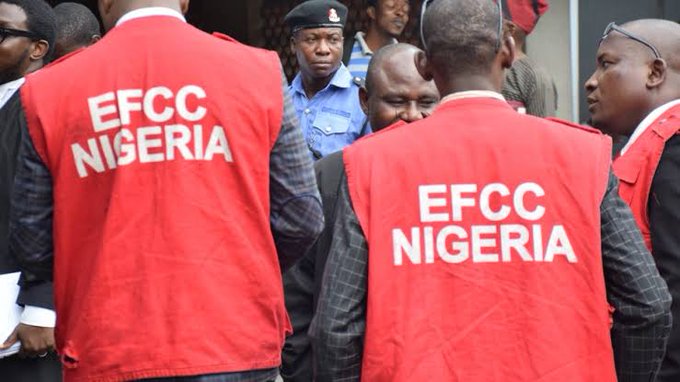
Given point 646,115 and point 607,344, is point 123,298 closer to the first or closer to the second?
point 607,344

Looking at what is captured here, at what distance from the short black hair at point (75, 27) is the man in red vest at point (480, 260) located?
128 inches

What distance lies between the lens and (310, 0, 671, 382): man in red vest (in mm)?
3410

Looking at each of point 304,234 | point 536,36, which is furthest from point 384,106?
point 536,36

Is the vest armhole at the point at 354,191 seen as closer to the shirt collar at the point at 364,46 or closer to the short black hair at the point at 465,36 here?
the short black hair at the point at 465,36

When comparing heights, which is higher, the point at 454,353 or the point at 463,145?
the point at 463,145

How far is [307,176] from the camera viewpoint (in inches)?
143

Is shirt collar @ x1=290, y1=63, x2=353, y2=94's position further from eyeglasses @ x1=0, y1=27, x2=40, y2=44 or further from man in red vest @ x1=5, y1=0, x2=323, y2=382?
man in red vest @ x1=5, y1=0, x2=323, y2=382

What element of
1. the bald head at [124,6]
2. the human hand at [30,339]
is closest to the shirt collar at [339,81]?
the human hand at [30,339]

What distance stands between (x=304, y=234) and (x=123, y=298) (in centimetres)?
53

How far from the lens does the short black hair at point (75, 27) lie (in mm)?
6445

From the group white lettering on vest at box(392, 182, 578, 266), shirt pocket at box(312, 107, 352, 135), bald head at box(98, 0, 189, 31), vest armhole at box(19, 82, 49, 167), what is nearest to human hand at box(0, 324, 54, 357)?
vest armhole at box(19, 82, 49, 167)

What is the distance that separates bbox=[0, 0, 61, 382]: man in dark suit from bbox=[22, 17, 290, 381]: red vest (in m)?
1.02

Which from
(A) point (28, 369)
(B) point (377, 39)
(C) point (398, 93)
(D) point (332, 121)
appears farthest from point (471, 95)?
(B) point (377, 39)

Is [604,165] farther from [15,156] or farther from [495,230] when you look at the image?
[15,156]
